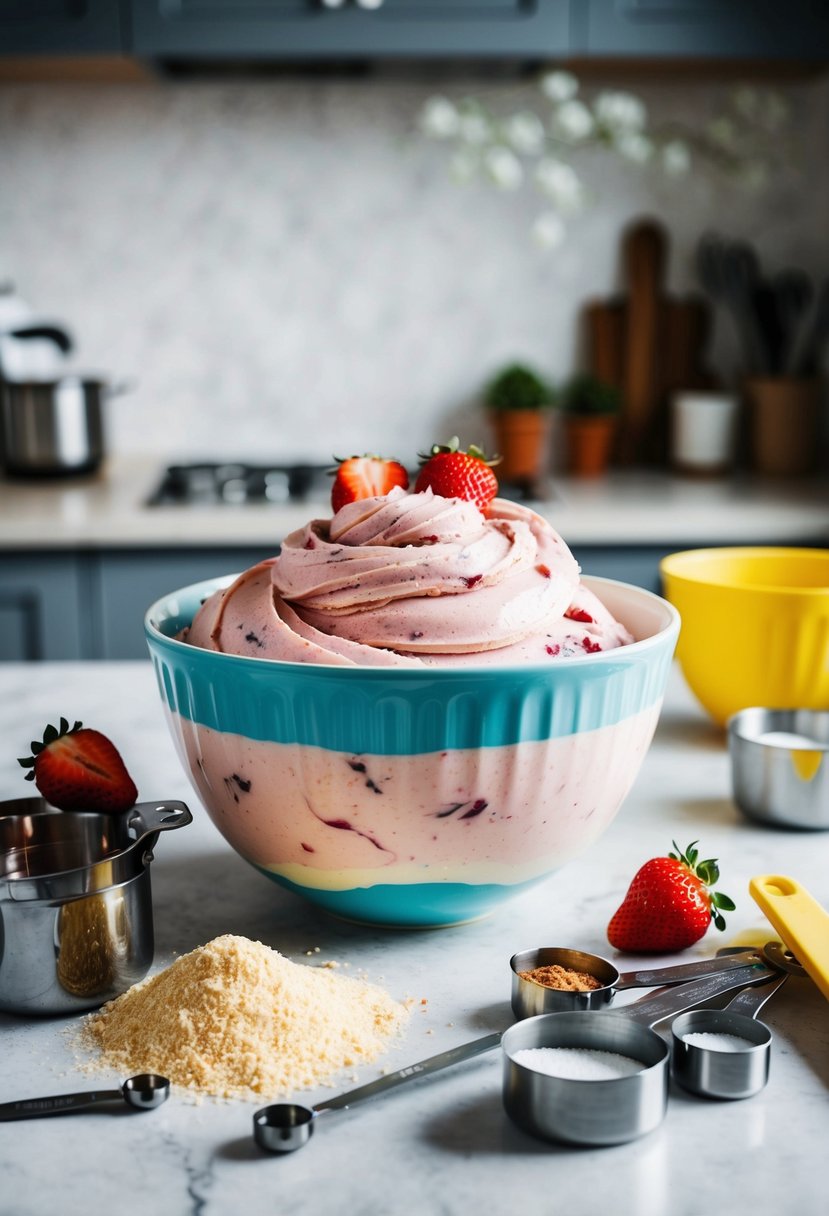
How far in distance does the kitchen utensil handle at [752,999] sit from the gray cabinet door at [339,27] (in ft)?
6.73

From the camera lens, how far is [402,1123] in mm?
624

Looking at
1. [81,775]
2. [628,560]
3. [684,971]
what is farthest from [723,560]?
[628,560]

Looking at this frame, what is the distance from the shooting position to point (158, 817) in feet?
2.64

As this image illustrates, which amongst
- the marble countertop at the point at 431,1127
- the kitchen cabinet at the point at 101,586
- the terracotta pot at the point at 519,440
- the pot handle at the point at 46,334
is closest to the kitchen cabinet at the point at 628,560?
the kitchen cabinet at the point at 101,586

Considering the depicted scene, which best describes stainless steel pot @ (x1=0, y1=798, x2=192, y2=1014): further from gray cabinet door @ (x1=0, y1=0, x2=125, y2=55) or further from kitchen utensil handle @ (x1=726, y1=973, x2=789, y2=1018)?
gray cabinet door @ (x1=0, y1=0, x2=125, y2=55)

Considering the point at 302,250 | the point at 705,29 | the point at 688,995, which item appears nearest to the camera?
the point at 688,995

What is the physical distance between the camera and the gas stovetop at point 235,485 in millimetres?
2433

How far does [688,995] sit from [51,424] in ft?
7.13

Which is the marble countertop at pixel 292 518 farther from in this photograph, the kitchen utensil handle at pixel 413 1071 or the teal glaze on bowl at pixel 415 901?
the kitchen utensil handle at pixel 413 1071

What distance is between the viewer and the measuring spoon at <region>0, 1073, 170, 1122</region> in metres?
0.62

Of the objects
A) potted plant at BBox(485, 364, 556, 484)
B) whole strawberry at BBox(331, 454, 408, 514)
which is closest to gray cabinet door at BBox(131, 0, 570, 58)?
potted plant at BBox(485, 364, 556, 484)

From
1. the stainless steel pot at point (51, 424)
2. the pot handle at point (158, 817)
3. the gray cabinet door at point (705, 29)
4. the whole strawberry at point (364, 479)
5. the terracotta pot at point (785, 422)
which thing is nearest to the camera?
the pot handle at point (158, 817)

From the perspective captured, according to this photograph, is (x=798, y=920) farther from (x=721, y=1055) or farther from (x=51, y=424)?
(x=51, y=424)

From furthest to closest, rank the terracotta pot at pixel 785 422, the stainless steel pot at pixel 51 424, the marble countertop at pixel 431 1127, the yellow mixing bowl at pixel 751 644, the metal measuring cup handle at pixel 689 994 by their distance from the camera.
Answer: the terracotta pot at pixel 785 422 → the stainless steel pot at pixel 51 424 → the yellow mixing bowl at pixel 751 644 → the metal measuring cup handle at pixel 689 994 → the marble countertop at pixel 431 1127
